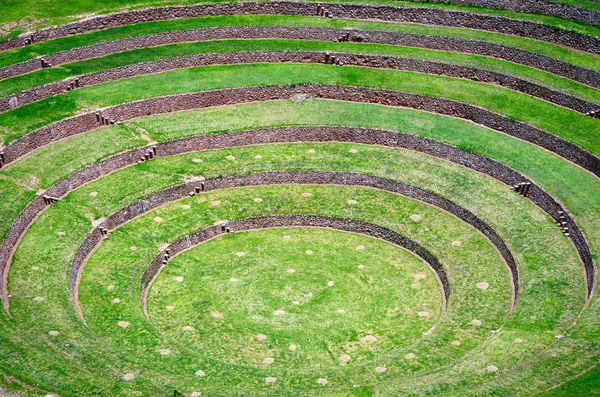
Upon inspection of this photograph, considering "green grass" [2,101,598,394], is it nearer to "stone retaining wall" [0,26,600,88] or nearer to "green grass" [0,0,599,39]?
"stone retaining wall" [0,26,600,88]

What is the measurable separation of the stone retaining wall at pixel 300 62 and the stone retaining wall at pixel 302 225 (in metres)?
16.8

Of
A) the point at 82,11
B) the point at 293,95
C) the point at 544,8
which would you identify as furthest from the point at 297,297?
the point at 544,8

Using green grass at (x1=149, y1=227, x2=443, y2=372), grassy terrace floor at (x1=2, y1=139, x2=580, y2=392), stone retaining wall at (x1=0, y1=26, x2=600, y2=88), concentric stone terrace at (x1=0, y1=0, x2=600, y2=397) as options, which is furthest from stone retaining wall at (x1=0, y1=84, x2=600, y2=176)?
green grass at (x1=149, y1=227, x2=443, y2=372)

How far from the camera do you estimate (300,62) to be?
65.2 metres

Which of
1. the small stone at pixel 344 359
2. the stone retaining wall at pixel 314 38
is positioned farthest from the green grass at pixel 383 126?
the small stone at pixel 344 359

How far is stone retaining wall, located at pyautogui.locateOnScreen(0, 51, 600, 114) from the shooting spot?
57656 millimetres

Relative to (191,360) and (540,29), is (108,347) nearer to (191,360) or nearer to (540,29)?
(191,360)

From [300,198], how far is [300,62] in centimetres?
1563

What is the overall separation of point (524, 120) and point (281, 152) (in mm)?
16881

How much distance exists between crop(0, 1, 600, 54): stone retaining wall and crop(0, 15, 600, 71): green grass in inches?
26.0

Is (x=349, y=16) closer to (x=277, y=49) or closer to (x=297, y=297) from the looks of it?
(x=277, y=49)

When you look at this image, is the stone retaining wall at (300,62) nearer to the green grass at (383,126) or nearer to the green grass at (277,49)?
the green grass at (277,49)

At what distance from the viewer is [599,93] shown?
5831 cm

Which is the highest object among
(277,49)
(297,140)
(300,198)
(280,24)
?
(280,24)
